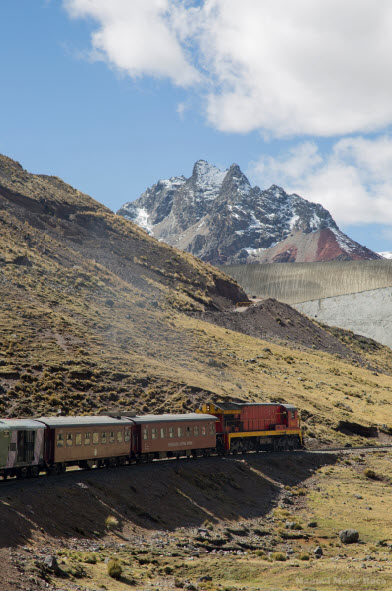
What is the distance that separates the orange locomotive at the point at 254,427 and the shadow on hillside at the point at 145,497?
5.29 ft

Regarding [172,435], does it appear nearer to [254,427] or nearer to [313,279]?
[254,427]

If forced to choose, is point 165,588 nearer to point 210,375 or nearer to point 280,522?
point 280,522

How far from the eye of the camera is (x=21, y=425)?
27375 mm

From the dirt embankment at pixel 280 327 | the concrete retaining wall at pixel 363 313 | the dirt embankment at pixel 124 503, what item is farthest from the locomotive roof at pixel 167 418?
the concrete retaining wall at pixel 363 313

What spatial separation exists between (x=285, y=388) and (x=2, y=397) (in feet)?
114

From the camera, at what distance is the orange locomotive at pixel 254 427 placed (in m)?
41.9

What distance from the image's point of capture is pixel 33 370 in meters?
49.9

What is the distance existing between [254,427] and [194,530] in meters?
17.6

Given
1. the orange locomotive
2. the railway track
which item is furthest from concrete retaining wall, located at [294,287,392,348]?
the orange locomotive

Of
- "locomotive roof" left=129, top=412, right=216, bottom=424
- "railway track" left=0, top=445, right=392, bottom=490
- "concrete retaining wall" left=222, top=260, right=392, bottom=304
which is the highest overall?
"concrete retaining wall" left=222, top=260, right=392, bottom=304

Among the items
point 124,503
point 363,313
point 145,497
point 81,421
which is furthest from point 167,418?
point 363,313

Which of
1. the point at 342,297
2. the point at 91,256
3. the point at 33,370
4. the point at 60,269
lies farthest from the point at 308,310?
the point at 33,370

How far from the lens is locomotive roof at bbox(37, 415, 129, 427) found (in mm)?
29617

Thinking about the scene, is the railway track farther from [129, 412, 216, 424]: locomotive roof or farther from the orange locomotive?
[129, 412, 216, 424]: locomotive roof
